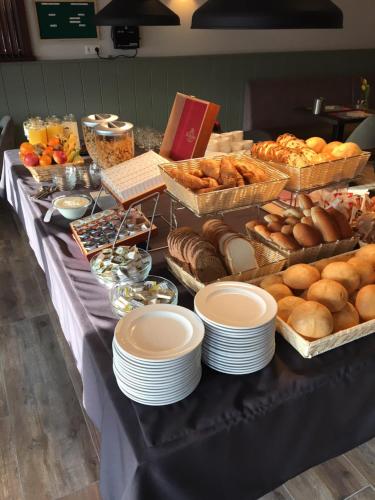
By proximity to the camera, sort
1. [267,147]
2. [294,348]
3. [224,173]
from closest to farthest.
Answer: [294,348], [224,173], [267,147]

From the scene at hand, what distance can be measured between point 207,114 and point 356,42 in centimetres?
396

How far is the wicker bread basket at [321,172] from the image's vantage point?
1.13 metres

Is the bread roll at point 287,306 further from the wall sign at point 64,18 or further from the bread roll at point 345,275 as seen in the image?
the wall sign at point 64,18

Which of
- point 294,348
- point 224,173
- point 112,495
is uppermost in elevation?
point 224,173

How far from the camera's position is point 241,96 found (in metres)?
4.06

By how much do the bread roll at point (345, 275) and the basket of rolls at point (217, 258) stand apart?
0.11 m

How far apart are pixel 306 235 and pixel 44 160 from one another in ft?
3.83

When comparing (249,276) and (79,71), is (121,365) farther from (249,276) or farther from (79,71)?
(79,71)

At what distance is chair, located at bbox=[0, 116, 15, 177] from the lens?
2848 millimetres

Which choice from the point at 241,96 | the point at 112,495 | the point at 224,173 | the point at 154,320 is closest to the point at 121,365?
the point at 154,320

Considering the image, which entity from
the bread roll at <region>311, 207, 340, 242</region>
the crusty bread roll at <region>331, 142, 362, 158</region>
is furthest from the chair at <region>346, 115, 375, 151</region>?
the bread roll at <region>311, 207, 340, 242</region>

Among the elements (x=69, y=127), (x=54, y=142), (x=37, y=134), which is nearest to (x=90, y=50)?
(x=69, y=127)

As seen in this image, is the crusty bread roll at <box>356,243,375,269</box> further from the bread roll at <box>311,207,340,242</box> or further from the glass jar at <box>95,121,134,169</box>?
the glass jar at <box>95,121,134,169</box>

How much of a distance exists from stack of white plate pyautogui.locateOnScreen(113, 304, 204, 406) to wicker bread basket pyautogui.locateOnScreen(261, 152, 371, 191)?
58cm
